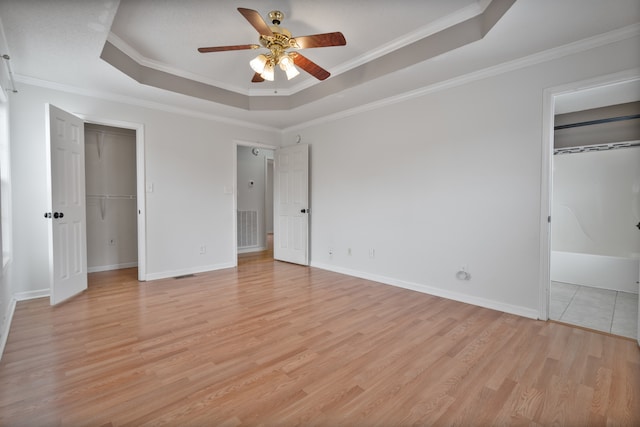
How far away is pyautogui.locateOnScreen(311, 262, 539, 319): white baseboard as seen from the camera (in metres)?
2.91

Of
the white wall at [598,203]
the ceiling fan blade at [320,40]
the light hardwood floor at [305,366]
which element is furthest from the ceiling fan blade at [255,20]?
the white wall at [598,203]

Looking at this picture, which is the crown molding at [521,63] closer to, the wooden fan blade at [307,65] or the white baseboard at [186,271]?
the wooden fan blade at [307,65]

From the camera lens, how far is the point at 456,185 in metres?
3.38

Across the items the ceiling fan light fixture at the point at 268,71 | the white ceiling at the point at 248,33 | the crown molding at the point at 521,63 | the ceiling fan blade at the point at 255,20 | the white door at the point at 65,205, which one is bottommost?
the white door at the point at 65,205

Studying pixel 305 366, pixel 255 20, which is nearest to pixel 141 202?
pixel 255 20

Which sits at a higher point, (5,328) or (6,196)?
(6,196)

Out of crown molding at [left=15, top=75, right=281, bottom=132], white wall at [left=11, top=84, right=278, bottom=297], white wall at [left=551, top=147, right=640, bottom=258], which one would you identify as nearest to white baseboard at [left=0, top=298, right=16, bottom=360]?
white wall at [left=11, top=84, right=278, bottom=297]

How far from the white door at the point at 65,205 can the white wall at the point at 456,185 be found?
341 centimetres

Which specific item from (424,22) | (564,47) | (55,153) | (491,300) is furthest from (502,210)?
(55,153)

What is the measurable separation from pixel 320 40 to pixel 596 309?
3773mm

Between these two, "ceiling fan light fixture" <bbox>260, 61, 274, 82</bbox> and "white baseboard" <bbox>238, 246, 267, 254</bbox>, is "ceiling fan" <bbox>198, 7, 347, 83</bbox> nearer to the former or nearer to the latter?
"ceiling fan light fixture" <bbox>260, 61, 274, 82</bbox>

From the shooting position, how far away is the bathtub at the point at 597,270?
3.58m

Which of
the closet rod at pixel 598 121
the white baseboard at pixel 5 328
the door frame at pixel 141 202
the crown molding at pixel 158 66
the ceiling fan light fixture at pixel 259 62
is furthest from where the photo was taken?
the door frame at pixel 141 202

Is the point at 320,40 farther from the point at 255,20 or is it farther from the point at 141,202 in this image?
the point at 141,202
